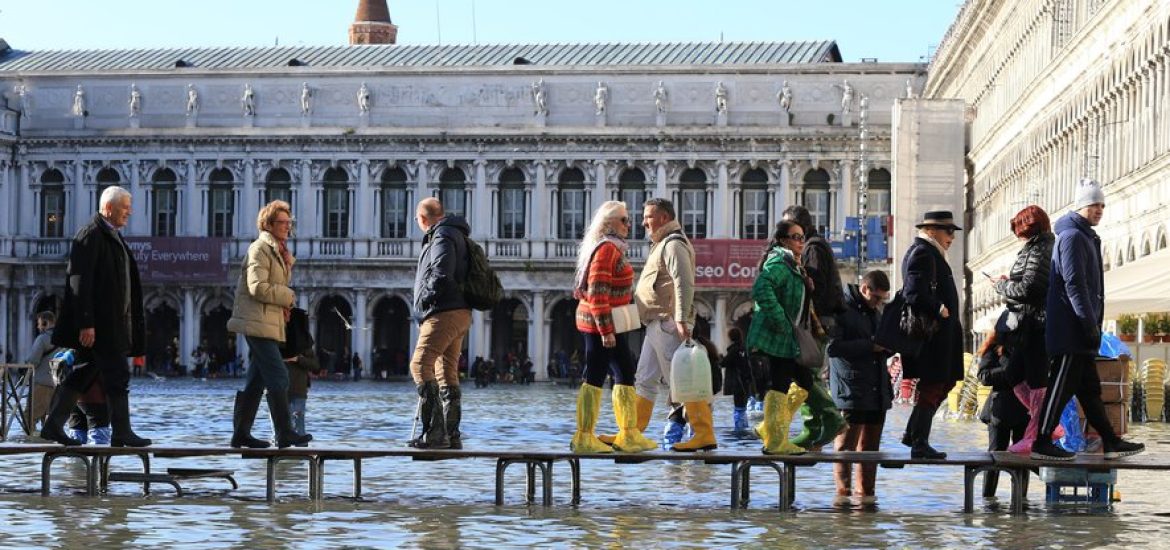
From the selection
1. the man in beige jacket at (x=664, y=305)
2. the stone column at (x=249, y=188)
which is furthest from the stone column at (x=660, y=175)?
the man in beige jacket at (x=664, y=305)

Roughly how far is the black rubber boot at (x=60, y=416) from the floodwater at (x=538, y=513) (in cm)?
40

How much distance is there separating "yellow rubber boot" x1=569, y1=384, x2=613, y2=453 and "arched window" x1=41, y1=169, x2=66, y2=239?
3087 inches

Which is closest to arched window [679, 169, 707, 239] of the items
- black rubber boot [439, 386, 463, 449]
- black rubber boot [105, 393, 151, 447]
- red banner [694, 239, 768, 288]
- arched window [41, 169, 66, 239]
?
red banner [694, 239, 768, 288]

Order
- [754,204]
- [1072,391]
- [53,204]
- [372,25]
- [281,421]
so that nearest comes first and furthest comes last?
[1072,391] → [281,421] → [754,204] → [53,204] → [372,25]

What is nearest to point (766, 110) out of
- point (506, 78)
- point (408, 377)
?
point (506, 78)

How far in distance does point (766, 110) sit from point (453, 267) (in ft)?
236

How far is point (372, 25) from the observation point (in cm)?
11162

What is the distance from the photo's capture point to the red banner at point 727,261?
84938 mm

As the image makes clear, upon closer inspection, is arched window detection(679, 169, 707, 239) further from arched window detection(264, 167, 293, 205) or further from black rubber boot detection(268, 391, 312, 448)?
black rubber boot detection(268, 391, 312, 448)

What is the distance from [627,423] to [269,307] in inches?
101

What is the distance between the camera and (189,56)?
96500 mm

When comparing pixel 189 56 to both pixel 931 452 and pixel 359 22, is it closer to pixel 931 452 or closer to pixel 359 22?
pixel 359 22

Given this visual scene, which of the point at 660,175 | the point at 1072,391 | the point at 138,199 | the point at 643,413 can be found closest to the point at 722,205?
the point at 660,175

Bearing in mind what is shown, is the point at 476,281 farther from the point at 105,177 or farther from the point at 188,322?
the point at 105,177
